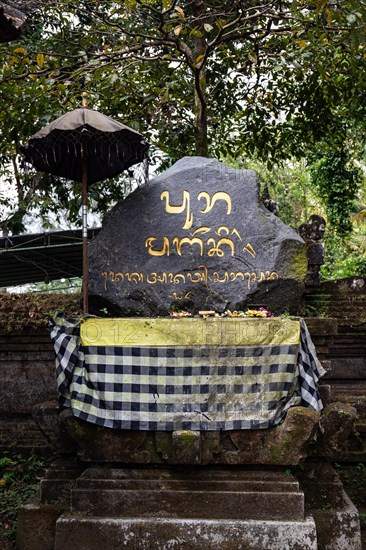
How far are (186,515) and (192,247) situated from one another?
212 cm

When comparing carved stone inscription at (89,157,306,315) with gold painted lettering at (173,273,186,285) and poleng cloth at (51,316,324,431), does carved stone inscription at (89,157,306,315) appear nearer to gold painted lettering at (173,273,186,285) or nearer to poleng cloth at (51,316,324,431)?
gold painted lettering at (173,273,186,285)

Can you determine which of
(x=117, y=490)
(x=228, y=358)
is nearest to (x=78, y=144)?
(x=228, y=358)

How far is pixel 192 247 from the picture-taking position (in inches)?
202

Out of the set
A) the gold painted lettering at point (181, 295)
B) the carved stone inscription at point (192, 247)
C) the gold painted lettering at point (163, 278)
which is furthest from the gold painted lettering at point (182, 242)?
the gold painted lettering at point (181, 295)

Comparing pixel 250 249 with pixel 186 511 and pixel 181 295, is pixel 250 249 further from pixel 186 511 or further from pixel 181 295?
pixel 186 511

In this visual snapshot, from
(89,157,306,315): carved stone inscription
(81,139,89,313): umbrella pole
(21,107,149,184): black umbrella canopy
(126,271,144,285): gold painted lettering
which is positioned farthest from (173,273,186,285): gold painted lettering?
(21,107,149,184): black umbrella canopy

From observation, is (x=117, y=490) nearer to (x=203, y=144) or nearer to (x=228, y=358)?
(x=228, y=358)

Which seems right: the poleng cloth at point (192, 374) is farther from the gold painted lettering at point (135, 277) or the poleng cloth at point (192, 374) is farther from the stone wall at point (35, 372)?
the stone wall at point (35, 372)

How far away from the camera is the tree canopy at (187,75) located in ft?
24.5

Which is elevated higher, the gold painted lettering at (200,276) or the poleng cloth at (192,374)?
the gold painted lettering at (200,276)

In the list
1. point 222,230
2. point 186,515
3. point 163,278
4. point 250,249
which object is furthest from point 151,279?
point 186,515

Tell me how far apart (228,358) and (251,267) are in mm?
985

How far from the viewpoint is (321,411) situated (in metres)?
4.60

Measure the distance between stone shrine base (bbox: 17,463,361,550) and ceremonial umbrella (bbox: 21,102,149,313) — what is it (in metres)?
1.50
